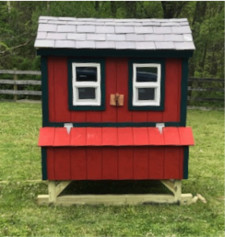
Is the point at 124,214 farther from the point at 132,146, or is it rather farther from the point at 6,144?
the point at 6,144

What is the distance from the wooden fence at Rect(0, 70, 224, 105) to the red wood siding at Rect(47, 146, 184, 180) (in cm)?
1025

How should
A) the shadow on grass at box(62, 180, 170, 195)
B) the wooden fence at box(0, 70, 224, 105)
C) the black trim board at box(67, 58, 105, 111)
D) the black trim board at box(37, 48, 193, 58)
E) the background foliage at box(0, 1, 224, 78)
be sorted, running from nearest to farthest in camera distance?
the black trim board at box(37, 48, 193, 58)
the black trim board at box(67, 58, 105, 111)
the shadow on grass at box(62, 180, 170, 195)
the background foliage at box(0, 1, 224, 78)
the wooden fence at box(0, 70, 224, 105)

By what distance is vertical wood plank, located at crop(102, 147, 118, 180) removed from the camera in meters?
5.65

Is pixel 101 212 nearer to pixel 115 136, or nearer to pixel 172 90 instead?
pixel 115 136

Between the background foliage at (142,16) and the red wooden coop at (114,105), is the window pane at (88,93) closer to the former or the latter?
the red wooden coop at (114,105)

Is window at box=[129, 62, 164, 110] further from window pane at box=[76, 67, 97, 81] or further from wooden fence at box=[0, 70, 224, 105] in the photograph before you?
wooden fence at box=[0, 70, 224, 105]

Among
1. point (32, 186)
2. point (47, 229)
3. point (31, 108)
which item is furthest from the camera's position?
point (31, 108)

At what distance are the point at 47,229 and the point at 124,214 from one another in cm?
121

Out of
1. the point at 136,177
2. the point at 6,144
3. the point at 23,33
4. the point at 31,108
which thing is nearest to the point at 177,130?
the point at 136,177

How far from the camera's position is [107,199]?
5.87 meters

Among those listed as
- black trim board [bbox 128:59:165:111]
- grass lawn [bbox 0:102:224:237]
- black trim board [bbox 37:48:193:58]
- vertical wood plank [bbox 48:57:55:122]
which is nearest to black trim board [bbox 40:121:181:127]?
vertical wood plank [bbox 48:57:55:122]

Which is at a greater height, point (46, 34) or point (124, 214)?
point (46, 34)

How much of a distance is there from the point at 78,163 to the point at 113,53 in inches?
71.0

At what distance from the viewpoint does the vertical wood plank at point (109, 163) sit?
5652mm
